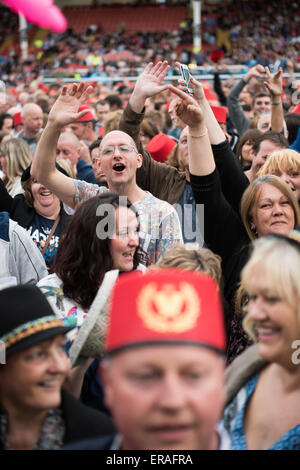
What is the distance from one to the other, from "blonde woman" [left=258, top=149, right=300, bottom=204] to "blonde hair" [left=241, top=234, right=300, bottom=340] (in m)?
1.58

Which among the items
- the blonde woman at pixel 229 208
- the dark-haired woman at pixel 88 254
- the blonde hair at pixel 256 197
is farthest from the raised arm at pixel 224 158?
the dark-haired woman at pixel 88 254

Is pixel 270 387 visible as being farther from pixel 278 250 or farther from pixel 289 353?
pixel 278 250

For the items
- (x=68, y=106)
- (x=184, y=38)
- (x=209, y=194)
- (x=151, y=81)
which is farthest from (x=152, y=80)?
(x=184, y=38)

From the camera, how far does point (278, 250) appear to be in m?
1.99

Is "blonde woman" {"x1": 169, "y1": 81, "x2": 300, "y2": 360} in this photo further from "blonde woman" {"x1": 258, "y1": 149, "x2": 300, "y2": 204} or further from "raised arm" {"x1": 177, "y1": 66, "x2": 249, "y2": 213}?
"blonde woman" {"x1": 258, "y1": 149, "x2": 300, "y2": 204}

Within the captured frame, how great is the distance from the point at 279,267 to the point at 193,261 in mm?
785

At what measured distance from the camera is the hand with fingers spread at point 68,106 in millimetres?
A: 3373

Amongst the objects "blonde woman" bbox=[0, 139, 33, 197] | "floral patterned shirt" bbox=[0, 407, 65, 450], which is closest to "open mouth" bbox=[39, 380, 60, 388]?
"floral patterned shirt" bbox=[0, 407, 65, 450]

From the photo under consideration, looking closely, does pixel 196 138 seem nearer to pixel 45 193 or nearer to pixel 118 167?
→ pixel 118 167

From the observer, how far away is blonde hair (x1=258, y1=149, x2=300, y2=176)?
3584mm

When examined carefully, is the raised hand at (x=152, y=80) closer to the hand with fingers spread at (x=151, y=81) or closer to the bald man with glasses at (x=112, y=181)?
the hand with fingers spread at (x=151, y=81)

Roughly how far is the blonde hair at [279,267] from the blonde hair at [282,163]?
1.59 meters
